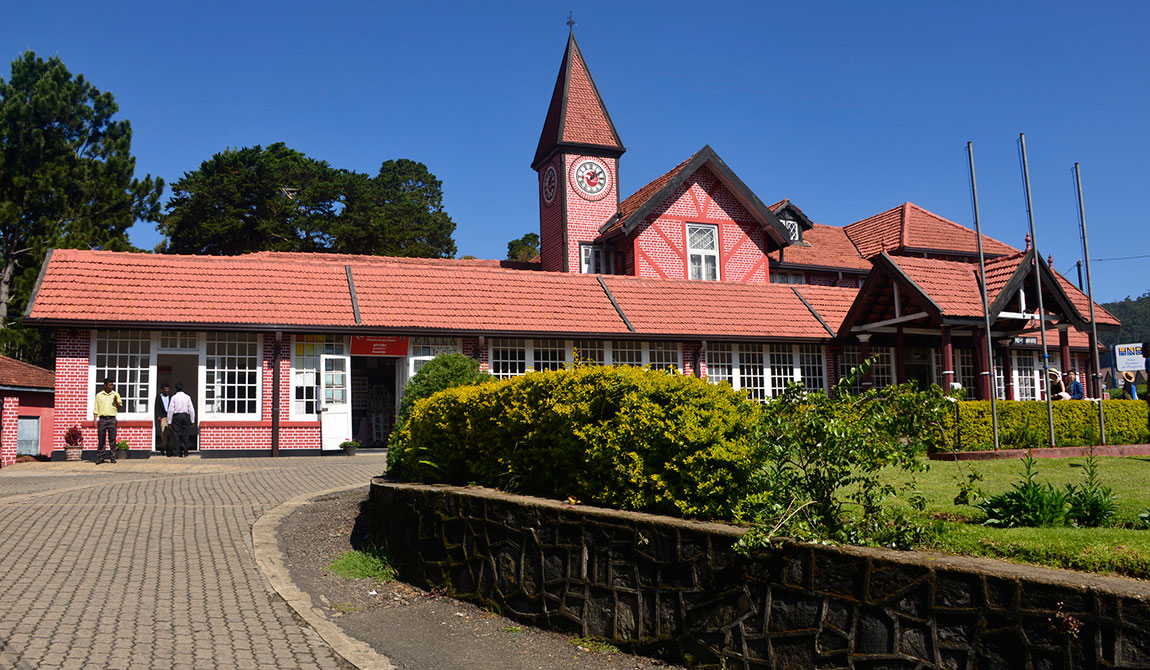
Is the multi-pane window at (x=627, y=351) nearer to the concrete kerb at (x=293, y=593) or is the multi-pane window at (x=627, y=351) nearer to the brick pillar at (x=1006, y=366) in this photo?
the brick pillar at (x=1006, y=366)

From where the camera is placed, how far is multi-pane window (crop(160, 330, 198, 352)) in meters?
19.1

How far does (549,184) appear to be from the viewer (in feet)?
104

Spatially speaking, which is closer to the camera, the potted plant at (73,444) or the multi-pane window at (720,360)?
the potted plant at (73,444)

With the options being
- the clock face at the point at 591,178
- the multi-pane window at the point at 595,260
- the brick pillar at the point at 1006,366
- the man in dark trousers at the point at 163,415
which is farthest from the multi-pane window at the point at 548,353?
the brick pillar at the point at 1006,366

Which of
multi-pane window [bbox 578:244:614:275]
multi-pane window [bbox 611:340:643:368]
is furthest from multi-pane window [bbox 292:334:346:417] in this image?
multi-pane window [bbox 578:244:614:275]

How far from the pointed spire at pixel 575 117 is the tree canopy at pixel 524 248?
45284 millimetres

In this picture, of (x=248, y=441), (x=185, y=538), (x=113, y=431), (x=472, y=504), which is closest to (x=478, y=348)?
(x=248, y=441)

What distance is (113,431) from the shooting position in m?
17.4

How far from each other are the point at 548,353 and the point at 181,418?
8542mm

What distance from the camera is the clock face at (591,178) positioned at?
30.4 m

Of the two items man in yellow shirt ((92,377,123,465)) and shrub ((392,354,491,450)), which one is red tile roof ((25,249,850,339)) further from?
shrub ((392,354,491,450))

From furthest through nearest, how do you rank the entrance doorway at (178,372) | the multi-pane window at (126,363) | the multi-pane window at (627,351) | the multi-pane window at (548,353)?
the entrance doorway at (178,372) → the multi-pane window at (627,351) → the multi-pane window at (548,353) → the multi-pane window at (126,363)

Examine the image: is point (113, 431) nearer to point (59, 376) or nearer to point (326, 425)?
point (59, 376)

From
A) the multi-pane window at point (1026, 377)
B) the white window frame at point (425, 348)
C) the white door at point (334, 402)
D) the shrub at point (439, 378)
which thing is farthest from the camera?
the multi-pane window at point (1026, 377)
